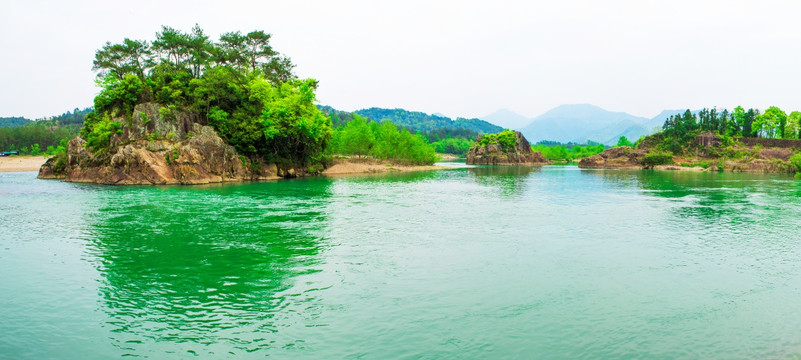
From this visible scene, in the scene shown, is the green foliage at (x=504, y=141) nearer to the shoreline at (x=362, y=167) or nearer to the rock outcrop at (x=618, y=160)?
the rock outcrop at (x=618, y=160)

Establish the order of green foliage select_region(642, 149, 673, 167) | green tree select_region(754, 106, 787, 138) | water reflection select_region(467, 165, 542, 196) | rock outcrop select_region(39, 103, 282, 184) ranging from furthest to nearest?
green tree select_region(754, 106, 787, 138), green foliage select_region(642, 149, 673, 167), water reflection select_region(467, 165, 542, 196), rock outcrop select_region(39, 103, 282, 184)

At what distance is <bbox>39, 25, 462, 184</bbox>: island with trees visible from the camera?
59469mm

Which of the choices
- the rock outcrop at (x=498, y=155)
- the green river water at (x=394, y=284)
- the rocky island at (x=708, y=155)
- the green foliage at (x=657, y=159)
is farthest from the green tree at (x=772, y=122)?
the green river water at (x=394, y=284)

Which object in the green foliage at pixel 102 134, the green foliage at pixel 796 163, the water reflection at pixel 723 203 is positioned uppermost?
the green foliage at pixel 102 134

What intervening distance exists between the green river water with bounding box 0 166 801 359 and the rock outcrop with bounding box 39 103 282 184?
20889mm

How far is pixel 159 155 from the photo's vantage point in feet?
193

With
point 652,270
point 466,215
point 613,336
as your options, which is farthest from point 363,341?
point 466,215

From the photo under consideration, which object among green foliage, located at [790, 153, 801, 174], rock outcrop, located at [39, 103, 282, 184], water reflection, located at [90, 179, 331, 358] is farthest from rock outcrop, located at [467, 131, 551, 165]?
water reflection, located at [90, 179, 331, 358]

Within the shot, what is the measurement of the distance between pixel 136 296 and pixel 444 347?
35.9ft

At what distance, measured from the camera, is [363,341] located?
13.2 m

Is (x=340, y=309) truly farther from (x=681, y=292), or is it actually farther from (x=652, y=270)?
(x=652, y=270)

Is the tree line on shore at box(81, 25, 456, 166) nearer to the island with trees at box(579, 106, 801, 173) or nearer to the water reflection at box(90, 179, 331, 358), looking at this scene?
the water reflection at box(90, 179, 331, 358)

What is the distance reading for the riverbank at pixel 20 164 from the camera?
3588 inches

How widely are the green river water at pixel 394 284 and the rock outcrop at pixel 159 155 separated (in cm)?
2089
